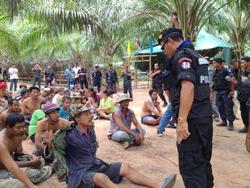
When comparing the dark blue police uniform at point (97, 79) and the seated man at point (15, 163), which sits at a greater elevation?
the dark blue police uniform at point (97, 79)

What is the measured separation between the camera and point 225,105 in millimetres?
8539

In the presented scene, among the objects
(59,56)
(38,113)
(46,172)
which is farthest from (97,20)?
(59,56)

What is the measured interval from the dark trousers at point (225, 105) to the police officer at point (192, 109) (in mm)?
5104

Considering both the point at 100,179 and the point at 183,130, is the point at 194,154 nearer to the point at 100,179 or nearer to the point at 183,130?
the point at 183,130

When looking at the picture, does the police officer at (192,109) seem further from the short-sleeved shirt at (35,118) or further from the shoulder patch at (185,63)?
the short-sleeved shirt at (35,118)

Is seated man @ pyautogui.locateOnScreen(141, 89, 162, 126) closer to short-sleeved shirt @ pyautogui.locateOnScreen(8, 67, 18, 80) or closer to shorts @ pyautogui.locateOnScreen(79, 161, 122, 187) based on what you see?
shorts @ pyautogui.locateOnScreen(79, 161, 122, 187)

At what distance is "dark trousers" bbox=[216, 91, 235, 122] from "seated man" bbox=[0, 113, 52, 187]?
184 inches

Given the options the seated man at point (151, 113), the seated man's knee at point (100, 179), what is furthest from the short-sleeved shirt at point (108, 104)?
the seated man's knee at point (100, 179)

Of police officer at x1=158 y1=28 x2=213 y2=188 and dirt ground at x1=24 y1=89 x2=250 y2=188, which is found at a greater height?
police officer at x1=158 y1=28 x2=213 y2=188

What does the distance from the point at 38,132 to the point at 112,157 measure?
1266 mm

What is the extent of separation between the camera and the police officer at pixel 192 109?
3.34m

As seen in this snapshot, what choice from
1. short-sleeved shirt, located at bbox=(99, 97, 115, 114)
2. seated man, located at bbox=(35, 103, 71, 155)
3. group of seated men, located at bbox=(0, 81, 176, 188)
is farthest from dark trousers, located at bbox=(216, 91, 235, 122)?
group of seated men, located at bbox=(0, 81, 176, 188)

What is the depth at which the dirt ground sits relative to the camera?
17.0 feet

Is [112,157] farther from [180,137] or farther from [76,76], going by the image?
[76,76]
